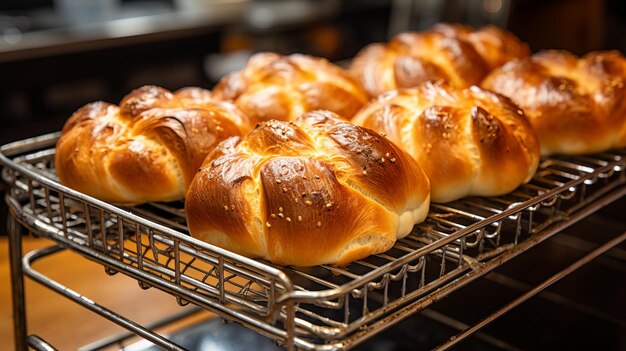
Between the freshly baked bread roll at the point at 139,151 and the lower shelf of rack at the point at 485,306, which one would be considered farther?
the lower shelf of rack at the point at 485,306

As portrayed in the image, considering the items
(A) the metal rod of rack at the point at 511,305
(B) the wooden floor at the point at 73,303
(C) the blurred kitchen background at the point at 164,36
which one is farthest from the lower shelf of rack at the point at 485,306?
(C) the blurred kitchen background at the point at 164,36

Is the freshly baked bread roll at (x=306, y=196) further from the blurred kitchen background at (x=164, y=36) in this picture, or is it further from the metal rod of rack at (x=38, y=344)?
the blurred kitchen background at (x=164, y=36)

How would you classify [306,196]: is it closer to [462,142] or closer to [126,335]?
[462,142]

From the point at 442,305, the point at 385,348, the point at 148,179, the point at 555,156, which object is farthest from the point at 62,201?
the point at 442,305

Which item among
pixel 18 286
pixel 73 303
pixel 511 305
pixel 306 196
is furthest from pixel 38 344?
pixel 511 305

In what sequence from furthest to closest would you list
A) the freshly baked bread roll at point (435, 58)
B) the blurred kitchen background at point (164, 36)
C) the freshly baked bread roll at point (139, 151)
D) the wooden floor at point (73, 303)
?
the blurred kitchen background at point (164, 36) < the freshly baked bread roll at point (435, 58) < the wooden floor at point (73, 303) < the freshly baked bread roll at point (139, 151)

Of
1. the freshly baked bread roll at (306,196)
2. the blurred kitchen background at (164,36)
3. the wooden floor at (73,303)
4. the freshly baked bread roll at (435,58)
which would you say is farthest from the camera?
the blurred kitchen background at (164,36)

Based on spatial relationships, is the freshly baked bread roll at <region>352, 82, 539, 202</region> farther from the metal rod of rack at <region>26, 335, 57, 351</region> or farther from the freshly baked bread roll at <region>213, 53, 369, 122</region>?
→ the metal rod of rack at <region>26, 335, 57, 351</region>

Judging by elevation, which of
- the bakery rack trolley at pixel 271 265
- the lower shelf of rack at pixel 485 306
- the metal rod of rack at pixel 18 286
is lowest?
the lower shelf of rack at pixel 485 306
